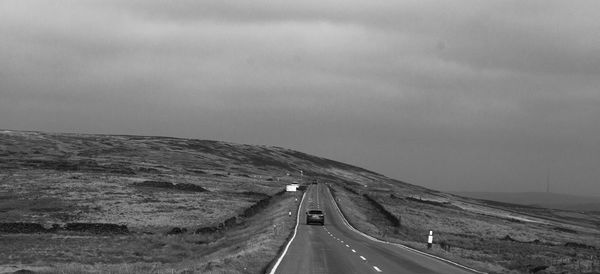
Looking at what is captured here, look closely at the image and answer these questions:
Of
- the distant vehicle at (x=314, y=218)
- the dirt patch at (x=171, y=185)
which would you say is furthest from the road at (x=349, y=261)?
the dirt patch at (x=171, y=185)

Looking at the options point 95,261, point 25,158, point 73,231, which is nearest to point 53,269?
point 95,261

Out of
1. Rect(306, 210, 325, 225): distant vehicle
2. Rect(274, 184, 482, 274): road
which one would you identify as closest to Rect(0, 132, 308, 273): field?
Rect(274, 184, 482, 274): road

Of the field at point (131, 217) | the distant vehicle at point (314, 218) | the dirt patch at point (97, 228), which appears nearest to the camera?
the field at point (131, 217)

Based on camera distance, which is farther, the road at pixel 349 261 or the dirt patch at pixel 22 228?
the dirt patch at pixel 22 228

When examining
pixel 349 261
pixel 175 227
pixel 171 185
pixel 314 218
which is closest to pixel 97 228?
pixel 175 227

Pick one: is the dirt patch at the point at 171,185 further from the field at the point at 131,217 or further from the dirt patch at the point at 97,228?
the dirt patch at the point at 97,228

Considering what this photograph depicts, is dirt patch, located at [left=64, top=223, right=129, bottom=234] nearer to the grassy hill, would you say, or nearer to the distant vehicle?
the grassy hill

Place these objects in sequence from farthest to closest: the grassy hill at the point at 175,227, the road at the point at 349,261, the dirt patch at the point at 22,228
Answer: the dirt patch at the point at 22,228
the grassy hill at the point at 175,227
the road at the point at 349,261

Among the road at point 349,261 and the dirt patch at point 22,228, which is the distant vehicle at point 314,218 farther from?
the dirt patch at point 22,228

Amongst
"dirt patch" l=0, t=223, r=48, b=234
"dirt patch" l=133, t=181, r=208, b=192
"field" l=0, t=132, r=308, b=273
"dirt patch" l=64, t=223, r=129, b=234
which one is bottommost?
"dirt patch" l=0, t=223, r=48, b=234

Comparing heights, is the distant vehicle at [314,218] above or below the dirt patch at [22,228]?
above

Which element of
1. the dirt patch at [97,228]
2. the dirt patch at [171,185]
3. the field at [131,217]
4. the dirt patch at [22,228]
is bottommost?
the dirt patch at [22,228]

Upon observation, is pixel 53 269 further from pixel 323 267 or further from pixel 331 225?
pixel 331 225

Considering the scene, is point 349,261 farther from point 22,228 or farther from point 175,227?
point 22,228
